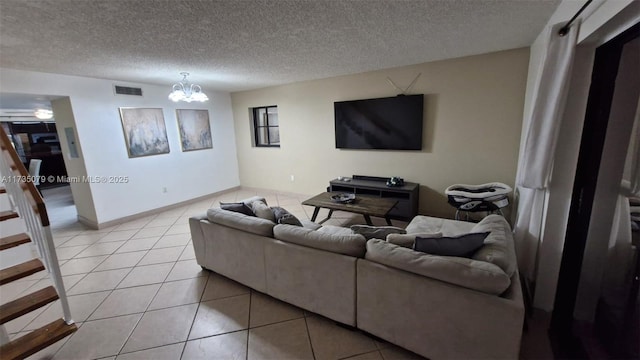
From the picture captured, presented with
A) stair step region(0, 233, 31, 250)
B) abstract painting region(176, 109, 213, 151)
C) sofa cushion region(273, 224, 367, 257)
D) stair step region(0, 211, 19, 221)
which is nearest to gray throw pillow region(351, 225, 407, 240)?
sofa cushion region(273, 224, 367, 257)

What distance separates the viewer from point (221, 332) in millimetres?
1922

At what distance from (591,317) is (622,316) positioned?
0.30 m

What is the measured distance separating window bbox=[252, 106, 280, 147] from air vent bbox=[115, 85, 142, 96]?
2135 mm

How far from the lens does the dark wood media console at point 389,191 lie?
3.67m

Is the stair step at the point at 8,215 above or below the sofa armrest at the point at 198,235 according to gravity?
above

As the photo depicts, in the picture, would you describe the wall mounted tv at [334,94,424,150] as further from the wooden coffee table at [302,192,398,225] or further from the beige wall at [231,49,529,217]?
the wooden coffee table at [302,192,398,225]

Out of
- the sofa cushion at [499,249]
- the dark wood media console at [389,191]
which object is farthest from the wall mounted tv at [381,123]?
the sofa cushion at [499,249]

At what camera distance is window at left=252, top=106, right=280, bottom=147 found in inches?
222

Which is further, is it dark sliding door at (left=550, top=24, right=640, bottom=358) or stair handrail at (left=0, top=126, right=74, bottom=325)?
stair handrail at (left=0, top=126, right=74, bottom=325)

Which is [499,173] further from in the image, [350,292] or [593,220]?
[350,292]

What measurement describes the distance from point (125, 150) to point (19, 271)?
9.16 feet

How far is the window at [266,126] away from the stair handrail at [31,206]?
3948 millimetres

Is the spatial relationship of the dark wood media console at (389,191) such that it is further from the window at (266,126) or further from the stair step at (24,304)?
the stair step at (24,304)

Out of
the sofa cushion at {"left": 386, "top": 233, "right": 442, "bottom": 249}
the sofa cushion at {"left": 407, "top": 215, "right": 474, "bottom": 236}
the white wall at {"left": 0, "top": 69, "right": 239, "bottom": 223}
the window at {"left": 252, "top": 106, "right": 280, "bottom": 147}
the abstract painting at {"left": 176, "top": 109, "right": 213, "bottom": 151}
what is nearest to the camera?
the sofa cushion at {"left": 386, "top": 233, "right": 442, "bottom": 249}
